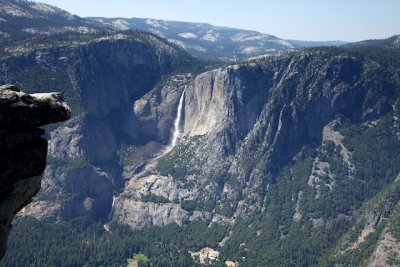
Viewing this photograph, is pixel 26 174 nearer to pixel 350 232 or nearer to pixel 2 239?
pixel 2 239

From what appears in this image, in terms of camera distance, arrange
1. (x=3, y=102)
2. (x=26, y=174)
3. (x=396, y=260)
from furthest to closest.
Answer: (x=396, y=260), (x=26, y=174), (x=3, y=102)

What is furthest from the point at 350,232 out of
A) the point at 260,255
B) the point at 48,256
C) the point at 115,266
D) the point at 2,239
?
the point at 2,239

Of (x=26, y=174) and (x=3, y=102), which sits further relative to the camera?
(x=26, y=174)

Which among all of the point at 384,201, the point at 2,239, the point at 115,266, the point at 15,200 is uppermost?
the point at 15,200

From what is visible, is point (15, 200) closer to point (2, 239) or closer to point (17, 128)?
point (2, 239)

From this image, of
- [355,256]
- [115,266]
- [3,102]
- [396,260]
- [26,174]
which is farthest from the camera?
[115,266]

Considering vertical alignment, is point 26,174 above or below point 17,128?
below
